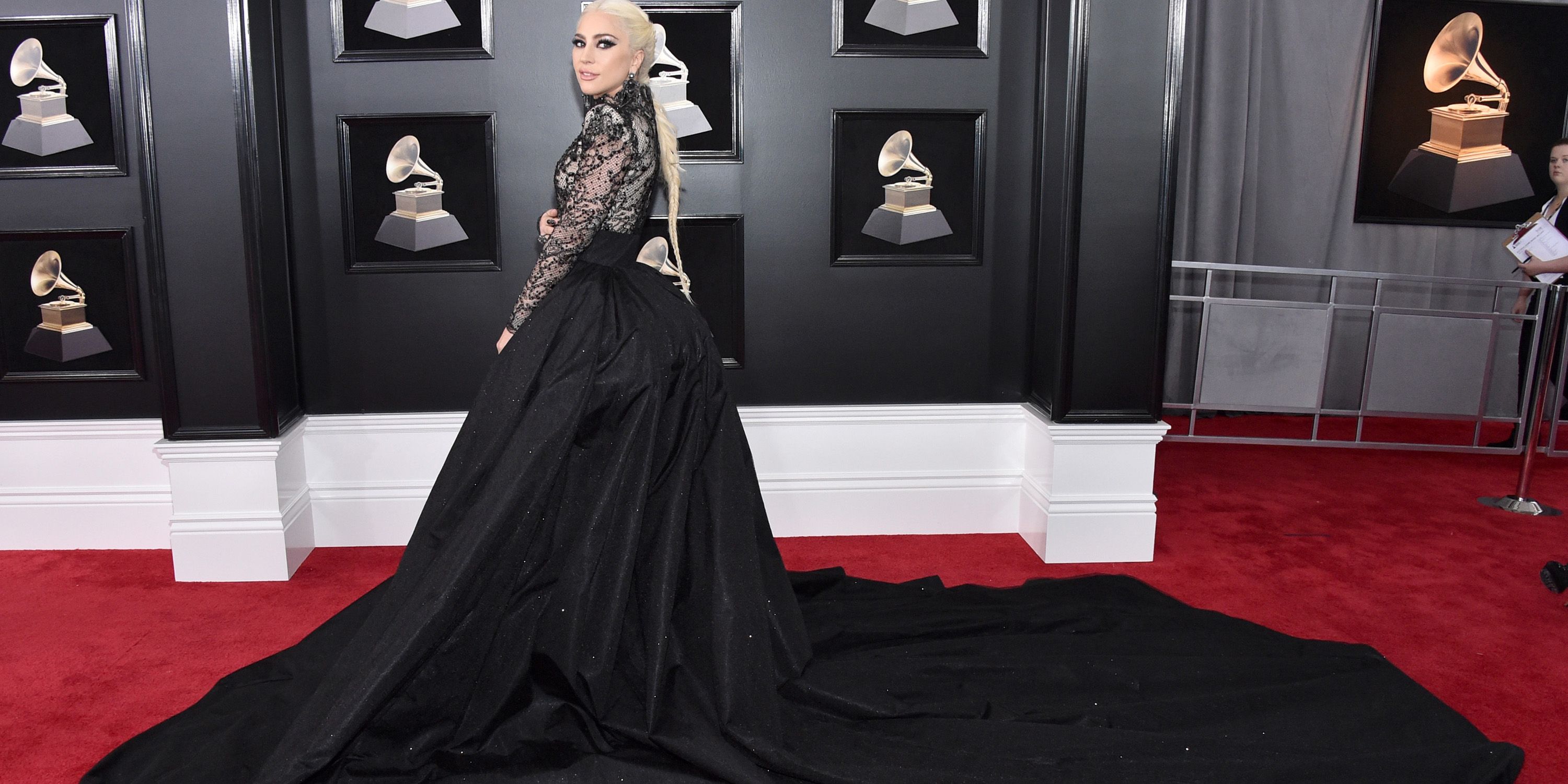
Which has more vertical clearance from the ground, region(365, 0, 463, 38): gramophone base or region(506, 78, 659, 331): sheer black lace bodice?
region(365, 0, 463, 38): gramophone base

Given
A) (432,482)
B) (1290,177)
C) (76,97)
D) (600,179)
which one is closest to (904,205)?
(600,179)

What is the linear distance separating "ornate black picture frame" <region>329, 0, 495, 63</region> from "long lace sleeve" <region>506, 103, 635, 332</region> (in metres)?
1.30

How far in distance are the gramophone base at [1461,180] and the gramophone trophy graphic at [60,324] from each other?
6.40m

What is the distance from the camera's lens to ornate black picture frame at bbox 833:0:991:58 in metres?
3.61

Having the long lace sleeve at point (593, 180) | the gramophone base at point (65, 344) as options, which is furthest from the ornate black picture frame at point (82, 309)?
the long lace sleeve at point (593, 180)

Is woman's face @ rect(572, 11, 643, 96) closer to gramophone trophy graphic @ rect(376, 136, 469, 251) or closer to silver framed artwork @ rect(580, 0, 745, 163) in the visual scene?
silver framed artwork @ rect(580, 0, 745, 163)

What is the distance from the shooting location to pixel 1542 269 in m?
4.07

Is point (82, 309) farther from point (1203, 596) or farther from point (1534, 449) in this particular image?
point (1534, 449)

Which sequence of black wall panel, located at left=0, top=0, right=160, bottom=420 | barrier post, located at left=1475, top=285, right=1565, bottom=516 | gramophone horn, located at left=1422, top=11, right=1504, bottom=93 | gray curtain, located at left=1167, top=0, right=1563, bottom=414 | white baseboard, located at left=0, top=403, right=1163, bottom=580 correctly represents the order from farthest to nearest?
gramophone horn, located at left=1422, top=11, right=1504, bottom=93, gray curtain, located at left=1167, top=0, right=1563, bottom=414, barrier post, located at left=1475, top=285, right=1565, bottom=516, white baseboard, located at left=0, top=403, right=1163, bottom=580, black wall panel, located at left=0, top=0, right=160, bottom=420

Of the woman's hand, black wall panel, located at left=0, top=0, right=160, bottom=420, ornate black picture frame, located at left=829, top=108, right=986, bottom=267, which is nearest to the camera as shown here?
black wall panel, located at left=0, top=0, right=160, bottom=420

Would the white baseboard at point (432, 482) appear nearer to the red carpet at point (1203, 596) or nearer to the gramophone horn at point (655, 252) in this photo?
→ the red carpet at point (1203, 596)

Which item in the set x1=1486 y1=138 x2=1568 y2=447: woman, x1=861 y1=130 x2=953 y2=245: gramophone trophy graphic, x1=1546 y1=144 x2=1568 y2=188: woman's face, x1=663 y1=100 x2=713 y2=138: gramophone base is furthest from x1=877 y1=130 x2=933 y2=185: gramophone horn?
x1=1546 y1=144 x2=1568 y2=188: woman's face

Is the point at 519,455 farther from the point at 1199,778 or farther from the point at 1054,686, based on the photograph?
the point at 1199,778

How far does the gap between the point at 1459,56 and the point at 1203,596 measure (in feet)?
13.9
